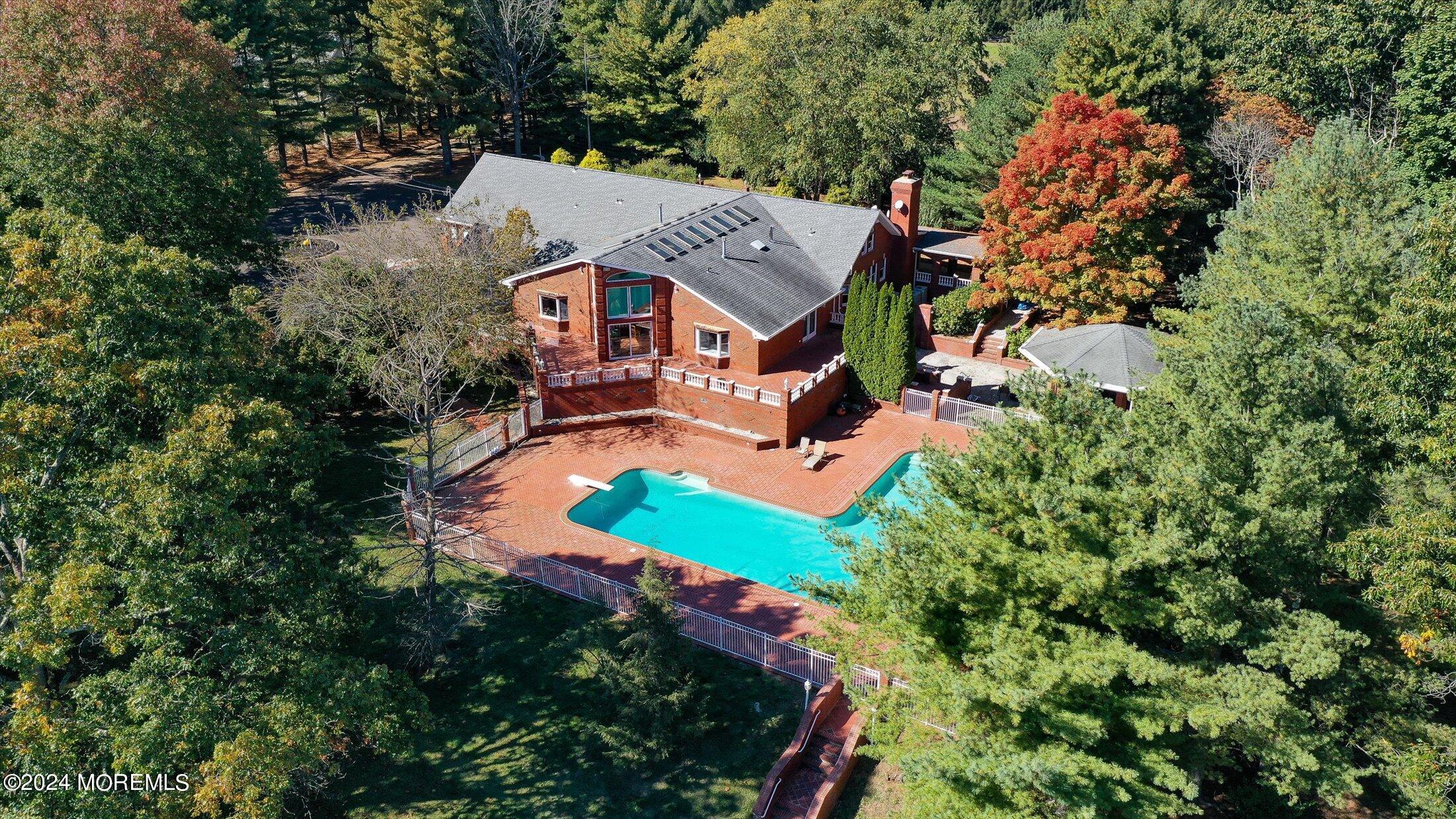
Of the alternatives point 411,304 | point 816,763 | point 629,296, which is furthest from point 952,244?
point 816,763

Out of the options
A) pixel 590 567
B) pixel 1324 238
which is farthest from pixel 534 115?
pixel 1324 238

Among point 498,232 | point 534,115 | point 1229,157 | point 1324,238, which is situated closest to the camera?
point 1324,238

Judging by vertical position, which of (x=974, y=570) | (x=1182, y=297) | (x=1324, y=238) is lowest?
(x=974, y=570)

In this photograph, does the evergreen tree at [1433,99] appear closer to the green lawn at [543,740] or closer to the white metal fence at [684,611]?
the white metal fence at [684,611]

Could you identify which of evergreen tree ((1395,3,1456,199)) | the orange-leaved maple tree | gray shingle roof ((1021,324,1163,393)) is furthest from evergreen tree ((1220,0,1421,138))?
gray shingle roof ((1021,324,1163,393))

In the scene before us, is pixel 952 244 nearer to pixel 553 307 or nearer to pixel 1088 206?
pixel 1088 206

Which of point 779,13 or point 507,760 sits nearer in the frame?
point 507,760

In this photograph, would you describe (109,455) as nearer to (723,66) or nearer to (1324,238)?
(1324,238)
